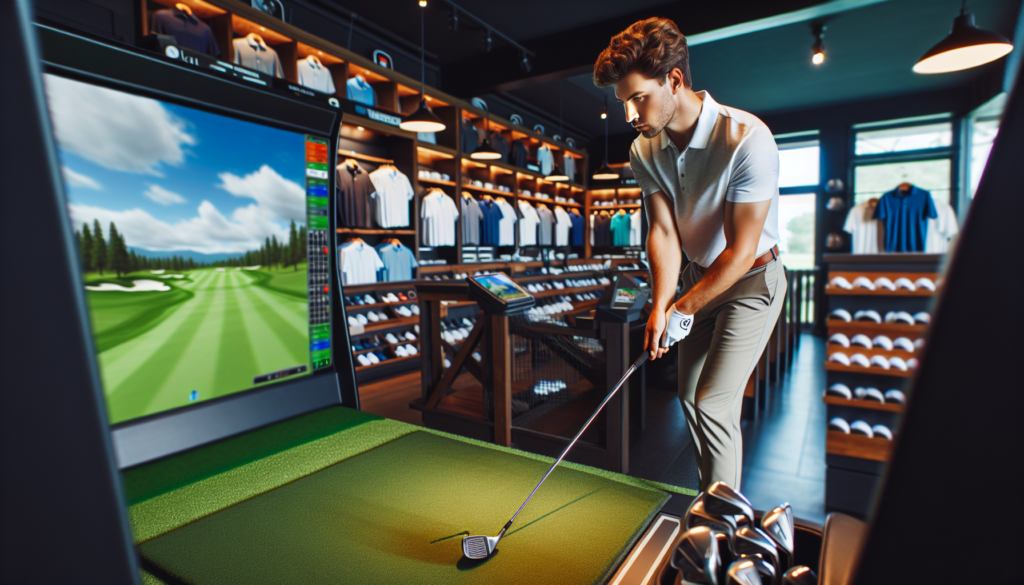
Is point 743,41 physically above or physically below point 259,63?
above

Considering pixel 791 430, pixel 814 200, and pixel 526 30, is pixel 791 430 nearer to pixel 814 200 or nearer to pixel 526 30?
pixel 526 30

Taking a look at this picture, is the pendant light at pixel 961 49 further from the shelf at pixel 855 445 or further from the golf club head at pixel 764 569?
the golf club head at pixel 764 569

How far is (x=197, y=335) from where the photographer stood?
1208 mm

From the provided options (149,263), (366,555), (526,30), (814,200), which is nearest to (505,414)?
(366,555)

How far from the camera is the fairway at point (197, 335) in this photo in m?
1.08

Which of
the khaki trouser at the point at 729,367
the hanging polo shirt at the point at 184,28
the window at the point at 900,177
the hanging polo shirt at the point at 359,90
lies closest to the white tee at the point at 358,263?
the hanging polo shirt at the point at 359,90

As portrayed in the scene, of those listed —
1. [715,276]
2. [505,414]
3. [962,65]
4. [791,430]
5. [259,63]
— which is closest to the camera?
[715,276]

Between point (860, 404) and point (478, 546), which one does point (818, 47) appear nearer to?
point (860, 404)

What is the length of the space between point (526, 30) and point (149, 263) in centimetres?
624

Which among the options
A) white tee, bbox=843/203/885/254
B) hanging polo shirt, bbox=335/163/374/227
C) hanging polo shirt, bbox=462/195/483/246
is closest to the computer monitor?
hanging polo shirt, bbox=335/163/374/227

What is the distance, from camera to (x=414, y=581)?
102 centimetres

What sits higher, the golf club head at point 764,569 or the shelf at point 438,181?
the shelf at point 438,181

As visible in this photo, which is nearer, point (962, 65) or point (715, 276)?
point (715, 276)

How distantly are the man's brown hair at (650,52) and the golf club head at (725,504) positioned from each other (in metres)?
1.24
